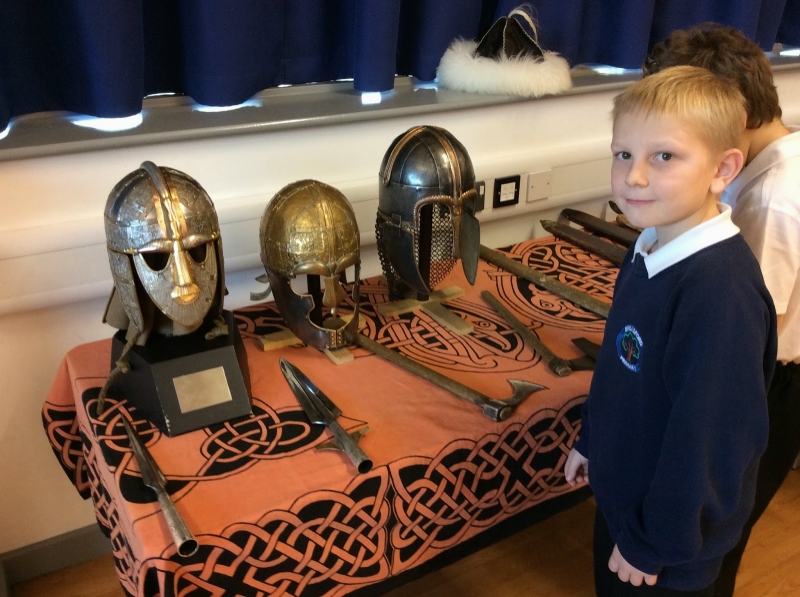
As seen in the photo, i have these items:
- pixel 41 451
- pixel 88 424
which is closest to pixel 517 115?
pixel 88 424

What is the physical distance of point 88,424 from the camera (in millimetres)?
1022

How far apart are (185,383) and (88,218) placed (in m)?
0.44

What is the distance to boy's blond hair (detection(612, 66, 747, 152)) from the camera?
74 cm

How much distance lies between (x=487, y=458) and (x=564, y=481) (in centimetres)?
22

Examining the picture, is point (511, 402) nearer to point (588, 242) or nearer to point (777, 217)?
point (777, 217)

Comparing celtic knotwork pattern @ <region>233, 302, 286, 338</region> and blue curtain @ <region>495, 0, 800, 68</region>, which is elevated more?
blue curtain @ <region>495, 0, 800, 68</region>

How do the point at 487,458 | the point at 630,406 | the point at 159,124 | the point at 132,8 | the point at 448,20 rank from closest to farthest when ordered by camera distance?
1. the point at 630,406
2. the point at 487,458
3. the point at 132,8
4. the point at 159,124
5. the point at 448,20

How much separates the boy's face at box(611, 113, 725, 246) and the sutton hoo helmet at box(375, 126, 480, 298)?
1.42ft

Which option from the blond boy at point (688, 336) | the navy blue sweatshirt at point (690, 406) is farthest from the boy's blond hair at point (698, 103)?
the navy blue sweatshirt at point (690, 406)

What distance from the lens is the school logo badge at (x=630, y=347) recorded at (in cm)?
84

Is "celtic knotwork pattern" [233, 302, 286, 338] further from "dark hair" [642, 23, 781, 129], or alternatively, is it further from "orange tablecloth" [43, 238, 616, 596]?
"dark hair" [642, 23, 781, 129]

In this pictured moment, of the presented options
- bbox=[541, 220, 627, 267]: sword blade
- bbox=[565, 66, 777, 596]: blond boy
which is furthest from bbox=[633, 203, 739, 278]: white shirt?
bbox=[541, 220, 627, 267]: sword blade

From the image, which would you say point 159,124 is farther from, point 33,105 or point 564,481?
point 564,481

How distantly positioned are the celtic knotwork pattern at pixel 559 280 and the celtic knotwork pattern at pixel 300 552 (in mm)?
552
